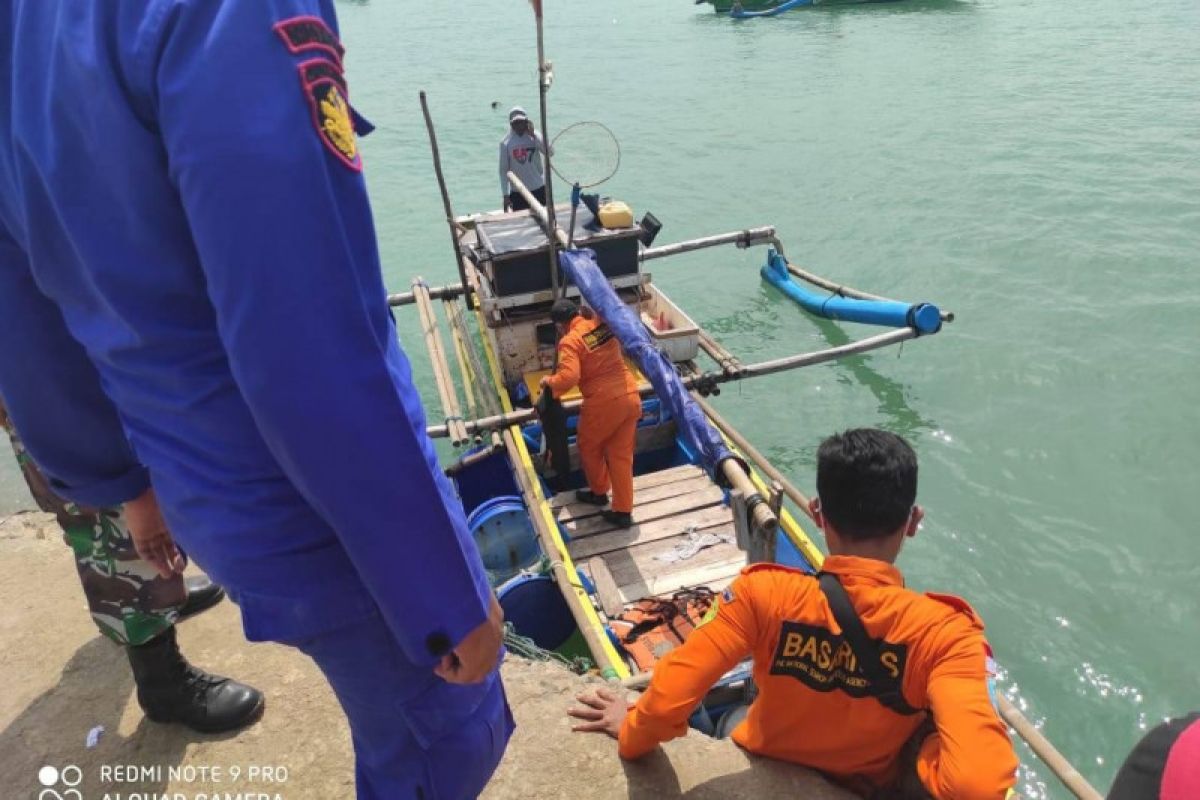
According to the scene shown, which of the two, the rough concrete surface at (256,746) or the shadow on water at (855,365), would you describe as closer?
the rough concrete surface at (256,746)

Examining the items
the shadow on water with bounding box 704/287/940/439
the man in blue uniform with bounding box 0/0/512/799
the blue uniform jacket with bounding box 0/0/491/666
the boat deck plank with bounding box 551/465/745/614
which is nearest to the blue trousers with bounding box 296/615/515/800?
the man in blue uniform with bounding box 0/0/512/799

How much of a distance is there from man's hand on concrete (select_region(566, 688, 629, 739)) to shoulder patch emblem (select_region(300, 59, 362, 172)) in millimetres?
2116

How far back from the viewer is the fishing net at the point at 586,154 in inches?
250

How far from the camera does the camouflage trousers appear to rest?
2414 mm

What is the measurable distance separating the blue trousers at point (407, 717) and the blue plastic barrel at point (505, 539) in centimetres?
387

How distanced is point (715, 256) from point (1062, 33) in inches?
932

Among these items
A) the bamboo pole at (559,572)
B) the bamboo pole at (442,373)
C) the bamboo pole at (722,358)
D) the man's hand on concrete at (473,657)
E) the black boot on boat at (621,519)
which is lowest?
the black boot on boat at (621,519)

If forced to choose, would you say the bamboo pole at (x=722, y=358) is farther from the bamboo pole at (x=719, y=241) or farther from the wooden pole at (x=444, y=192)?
the wooden pole at (x=444, y=192)

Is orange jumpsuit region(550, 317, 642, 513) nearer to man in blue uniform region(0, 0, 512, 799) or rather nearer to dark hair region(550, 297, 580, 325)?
dark hair region(550, 297, 580, 325)

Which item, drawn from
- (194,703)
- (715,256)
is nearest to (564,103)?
(715,256)

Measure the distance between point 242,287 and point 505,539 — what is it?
4815 mm

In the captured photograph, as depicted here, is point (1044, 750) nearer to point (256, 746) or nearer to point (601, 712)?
point (601, 712)

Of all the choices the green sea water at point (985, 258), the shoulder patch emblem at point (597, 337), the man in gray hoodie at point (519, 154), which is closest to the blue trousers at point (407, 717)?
the shoulder patch emblem at point (597, 337)

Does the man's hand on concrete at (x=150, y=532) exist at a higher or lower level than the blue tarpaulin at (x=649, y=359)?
higher
